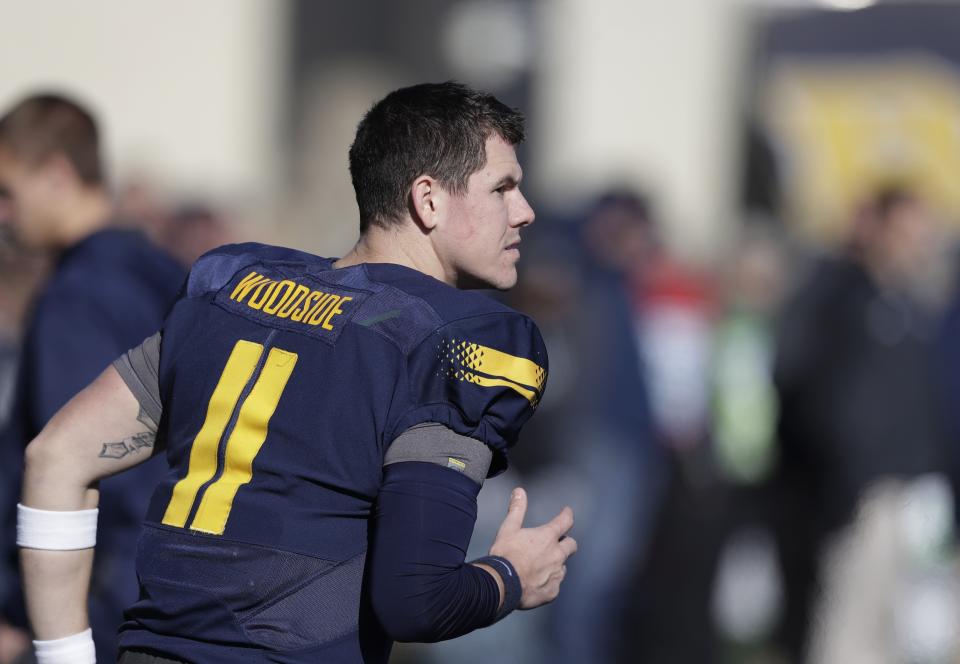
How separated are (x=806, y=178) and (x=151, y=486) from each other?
846 cm

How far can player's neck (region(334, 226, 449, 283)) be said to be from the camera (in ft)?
9.68

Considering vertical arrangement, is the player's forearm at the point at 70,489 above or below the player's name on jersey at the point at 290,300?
below

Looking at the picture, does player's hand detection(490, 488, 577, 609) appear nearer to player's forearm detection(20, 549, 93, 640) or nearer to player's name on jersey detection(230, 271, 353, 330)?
player's name on jersey detection(230, 271, 353, 330)

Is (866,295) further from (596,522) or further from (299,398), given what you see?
(299,398)

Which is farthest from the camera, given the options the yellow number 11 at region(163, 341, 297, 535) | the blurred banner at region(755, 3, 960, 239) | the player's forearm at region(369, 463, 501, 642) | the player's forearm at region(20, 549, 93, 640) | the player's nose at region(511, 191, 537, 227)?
the blurred banner at region(755, 3, 960, 239)

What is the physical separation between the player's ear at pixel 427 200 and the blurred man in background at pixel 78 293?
121 cm

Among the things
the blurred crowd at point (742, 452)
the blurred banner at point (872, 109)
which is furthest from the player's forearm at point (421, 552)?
the blurred banner at point (872, 109)

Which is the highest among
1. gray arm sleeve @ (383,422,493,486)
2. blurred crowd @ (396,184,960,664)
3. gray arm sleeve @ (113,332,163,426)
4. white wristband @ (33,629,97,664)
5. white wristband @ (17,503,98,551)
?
gray arm sleeve @ (383,422,493,486)

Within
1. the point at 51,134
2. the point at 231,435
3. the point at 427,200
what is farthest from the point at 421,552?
the point at 51,134

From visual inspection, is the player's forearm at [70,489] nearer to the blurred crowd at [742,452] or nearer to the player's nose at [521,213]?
the player's nose at [521,213]

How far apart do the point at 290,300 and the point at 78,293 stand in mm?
1260

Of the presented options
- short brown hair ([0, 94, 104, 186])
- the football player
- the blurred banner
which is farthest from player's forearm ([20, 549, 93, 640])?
the blurred banner

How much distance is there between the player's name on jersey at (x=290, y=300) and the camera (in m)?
2.78

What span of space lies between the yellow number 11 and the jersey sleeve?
243 millimetres
